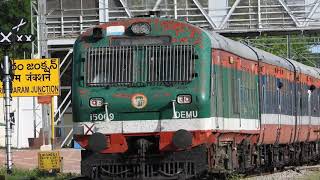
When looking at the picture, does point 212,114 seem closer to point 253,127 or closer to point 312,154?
point 253,127

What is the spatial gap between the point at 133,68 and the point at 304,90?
42.7 ft

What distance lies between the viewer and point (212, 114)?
48.8ft

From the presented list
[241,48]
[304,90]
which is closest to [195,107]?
[241,48]

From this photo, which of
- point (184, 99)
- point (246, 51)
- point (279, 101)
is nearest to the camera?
point (184, 99)

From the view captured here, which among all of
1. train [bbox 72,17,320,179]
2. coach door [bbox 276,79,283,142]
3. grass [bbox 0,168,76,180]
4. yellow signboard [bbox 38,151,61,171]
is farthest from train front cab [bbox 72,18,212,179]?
yellow signboard [bbox 38,151,61,171]

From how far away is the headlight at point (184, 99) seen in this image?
14484 mm

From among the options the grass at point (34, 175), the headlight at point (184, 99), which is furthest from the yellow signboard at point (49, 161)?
the headlight at point (184, 99)

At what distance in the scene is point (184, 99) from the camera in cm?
1449

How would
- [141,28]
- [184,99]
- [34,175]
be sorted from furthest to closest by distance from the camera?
[34,175] < [141,28] < [184,99]

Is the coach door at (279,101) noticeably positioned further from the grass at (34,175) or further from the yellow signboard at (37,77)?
the yellow signboard at (37,77)

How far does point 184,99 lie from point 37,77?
1470 centimetres

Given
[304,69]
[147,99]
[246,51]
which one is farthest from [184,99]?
[304,69]

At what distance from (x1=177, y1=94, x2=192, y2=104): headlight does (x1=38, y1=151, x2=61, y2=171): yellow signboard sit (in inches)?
353

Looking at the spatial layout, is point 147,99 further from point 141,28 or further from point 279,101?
point 279,101
